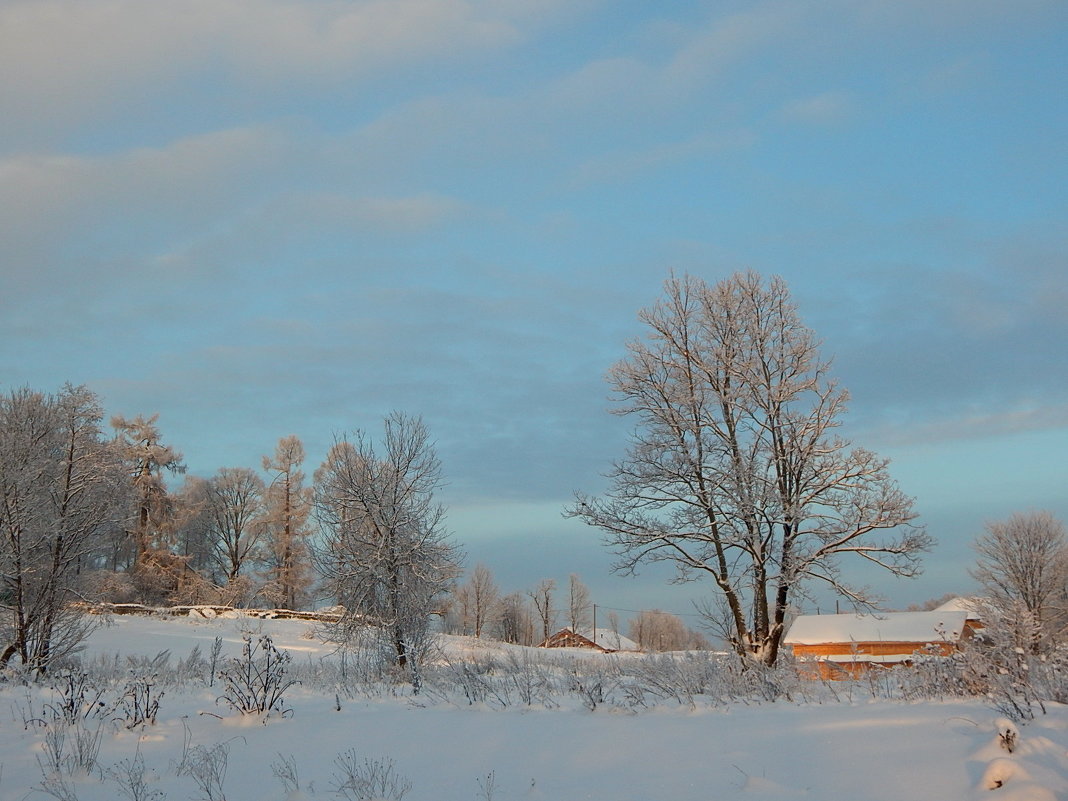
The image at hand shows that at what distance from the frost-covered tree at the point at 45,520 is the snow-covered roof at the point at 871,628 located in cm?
3798

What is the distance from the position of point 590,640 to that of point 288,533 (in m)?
28.7

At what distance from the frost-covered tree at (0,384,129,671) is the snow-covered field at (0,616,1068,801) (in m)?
5.65

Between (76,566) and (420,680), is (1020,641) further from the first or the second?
(76,566)

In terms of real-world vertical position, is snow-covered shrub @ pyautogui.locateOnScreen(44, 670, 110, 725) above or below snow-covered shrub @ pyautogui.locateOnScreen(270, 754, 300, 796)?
above

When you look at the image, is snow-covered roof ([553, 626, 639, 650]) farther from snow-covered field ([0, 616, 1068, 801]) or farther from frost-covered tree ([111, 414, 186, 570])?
snow-covered field ([0, 616, 1068, 801])

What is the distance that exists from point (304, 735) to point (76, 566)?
1073 centimetres

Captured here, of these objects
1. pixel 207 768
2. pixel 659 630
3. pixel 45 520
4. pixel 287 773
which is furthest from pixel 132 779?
pixel 659 630

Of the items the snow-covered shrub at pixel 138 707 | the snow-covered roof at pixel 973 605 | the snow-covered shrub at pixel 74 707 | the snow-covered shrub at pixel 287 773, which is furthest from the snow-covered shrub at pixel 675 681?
the snow-covered shrub at pixel 74 707

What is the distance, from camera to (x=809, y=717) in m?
7.67

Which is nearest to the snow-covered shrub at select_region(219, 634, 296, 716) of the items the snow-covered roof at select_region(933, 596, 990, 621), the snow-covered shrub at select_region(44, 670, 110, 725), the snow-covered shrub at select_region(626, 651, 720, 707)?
the snow-covered shrub at select_region(44, 670, 110, 725)

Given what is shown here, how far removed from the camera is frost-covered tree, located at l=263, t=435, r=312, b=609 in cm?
4382

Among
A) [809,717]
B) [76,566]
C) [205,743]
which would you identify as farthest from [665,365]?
[76,566]

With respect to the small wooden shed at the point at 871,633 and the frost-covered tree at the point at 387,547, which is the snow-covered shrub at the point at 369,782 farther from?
the small wooden shed at the point at 871,633

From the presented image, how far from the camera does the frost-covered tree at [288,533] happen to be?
144ft
